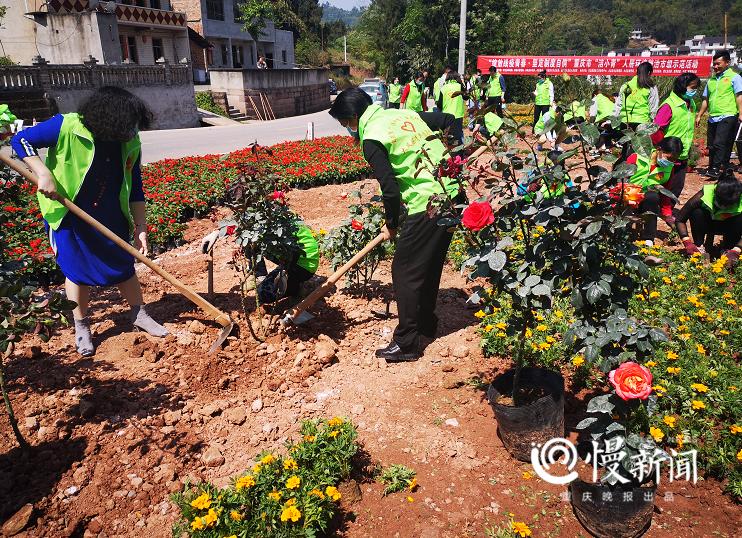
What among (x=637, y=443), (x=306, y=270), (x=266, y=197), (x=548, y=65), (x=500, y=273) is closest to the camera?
(x=637, y=443)

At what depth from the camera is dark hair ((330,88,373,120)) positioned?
3.40 m

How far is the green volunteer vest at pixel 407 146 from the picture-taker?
325cm

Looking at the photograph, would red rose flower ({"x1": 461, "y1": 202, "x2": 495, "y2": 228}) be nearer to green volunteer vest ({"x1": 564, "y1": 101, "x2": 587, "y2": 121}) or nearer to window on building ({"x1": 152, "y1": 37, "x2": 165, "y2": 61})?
green volunteer vest ({"x1": 564, "y1": 101, "x2": 587, "y2": 121})

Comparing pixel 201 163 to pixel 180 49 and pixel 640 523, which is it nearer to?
pixel 640 523

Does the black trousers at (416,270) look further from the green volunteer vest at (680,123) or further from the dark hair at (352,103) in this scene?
the green volunteer vest at (680,123)

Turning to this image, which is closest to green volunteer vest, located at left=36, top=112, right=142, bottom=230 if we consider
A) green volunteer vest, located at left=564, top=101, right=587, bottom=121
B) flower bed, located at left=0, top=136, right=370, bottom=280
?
flower bed, located at left=0, top=136, right=370, bottom=280

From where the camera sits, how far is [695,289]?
4.30m

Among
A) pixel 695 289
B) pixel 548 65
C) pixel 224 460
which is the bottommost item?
pixel 224 460

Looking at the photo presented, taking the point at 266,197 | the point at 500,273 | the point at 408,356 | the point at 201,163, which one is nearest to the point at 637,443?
the point at 500,273

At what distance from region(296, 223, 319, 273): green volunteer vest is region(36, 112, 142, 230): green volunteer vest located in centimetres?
144

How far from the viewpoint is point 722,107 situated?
7.87m

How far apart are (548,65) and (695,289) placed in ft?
55.1

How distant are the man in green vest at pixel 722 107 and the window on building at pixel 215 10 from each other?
30802mm

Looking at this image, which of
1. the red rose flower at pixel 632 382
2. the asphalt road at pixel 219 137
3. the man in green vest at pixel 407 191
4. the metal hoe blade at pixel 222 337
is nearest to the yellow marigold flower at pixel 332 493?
the red rose flower at pixel 632 382
